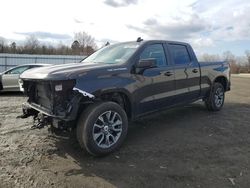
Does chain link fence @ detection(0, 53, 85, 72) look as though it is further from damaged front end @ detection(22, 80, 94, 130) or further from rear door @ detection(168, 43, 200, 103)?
damaged front end @ detection(22, 80, 94, 130)

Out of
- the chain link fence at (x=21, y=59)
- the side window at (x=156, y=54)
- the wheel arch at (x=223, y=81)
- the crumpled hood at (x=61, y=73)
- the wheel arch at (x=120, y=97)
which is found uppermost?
the chain link fence at (x=21, y=59)

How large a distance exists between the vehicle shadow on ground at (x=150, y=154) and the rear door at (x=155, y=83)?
2.02ft

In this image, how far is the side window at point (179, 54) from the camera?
21.8 feet

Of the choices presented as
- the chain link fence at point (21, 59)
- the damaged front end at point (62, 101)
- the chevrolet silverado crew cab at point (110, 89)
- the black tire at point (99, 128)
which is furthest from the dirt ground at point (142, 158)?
the chain link fence at point (21, 59)

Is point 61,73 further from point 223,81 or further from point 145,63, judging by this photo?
point 223,81

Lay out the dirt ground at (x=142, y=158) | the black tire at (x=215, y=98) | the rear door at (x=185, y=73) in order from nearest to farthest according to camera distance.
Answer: the dirt ground at (x=142, y=158)
the rear door at (x=185, y=73)
the black tire at (x=215, y=98)

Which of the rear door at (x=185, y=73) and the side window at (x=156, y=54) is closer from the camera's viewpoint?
the side window at (x=156, y=54)

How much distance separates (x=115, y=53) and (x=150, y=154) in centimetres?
220

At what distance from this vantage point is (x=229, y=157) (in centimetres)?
486

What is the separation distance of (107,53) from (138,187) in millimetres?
3239

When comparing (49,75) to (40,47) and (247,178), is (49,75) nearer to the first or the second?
(247,178)

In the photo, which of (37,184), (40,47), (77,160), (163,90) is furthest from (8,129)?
(40,47)

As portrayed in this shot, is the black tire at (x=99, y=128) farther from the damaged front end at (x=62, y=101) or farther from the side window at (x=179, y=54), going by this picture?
the side window at (x=179, y=54)

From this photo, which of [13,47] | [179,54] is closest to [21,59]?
[13,47]
